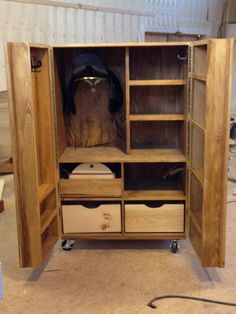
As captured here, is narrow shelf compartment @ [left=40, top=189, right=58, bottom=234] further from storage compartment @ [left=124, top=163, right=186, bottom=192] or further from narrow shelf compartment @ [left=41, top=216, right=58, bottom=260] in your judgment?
storage compartment @ [left=124, top=163, right=186, bottom=192]

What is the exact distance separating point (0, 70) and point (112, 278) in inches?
126

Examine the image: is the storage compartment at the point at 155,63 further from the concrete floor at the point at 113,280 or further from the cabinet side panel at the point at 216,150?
the concrete floor at the point at 113,280

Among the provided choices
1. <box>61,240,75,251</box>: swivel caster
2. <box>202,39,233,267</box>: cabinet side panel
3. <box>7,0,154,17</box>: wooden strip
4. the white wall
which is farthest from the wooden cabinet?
<box>7,0,154,17</box>: wooden strip

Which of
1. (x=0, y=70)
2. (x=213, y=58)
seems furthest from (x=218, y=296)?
(x=0, y=70)

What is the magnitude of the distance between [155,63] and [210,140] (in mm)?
1034

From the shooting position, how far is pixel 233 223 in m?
3.52

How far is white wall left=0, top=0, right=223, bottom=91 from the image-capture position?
489 cm

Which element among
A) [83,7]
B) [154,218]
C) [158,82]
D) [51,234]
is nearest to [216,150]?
[158,82]

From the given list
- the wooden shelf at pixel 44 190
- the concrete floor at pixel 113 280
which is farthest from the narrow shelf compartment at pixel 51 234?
the wooden shelf at pixel 44 190

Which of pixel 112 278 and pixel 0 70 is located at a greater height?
pixel 0 70

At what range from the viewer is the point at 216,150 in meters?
2.33

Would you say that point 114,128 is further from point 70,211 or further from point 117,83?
point 70,211

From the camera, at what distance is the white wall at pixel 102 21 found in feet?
16.0

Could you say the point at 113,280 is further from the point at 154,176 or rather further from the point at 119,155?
the point at 154,176
